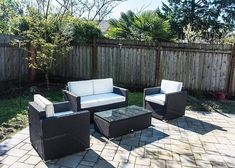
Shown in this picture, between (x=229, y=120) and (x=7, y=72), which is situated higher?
(x=7, y=72)

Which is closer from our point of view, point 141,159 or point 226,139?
point 141,159

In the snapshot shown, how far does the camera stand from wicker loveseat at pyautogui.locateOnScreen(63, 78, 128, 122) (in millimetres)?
4447

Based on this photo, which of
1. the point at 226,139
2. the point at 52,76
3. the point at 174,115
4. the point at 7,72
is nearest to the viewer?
the point at 226,139

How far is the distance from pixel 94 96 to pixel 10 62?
3.38 metres

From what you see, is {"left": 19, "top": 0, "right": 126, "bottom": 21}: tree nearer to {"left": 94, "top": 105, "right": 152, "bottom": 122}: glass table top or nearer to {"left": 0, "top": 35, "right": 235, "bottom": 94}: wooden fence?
{"left": 0, "top": 35, "right": 235, "bottom": 94}: wooden fence

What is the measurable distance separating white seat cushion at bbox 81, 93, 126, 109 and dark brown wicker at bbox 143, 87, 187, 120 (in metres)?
0.69

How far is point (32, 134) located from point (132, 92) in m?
4.16

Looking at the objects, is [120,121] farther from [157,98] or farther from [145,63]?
[145,63]

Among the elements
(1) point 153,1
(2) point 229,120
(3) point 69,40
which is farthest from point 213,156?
(1) point 153,1

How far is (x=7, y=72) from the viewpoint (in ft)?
22.3

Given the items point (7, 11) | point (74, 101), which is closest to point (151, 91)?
point (74, 101)

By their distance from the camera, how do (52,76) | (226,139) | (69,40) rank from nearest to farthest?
A: (226,139) → (69,40) → (52,76)

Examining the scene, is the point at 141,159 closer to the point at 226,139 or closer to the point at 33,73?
the point at 226,139

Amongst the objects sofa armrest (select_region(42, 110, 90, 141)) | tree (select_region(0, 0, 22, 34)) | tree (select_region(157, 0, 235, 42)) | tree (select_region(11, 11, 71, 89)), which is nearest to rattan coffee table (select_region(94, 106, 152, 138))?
sofa armrest (select_region(42, 110, 90, 141))
